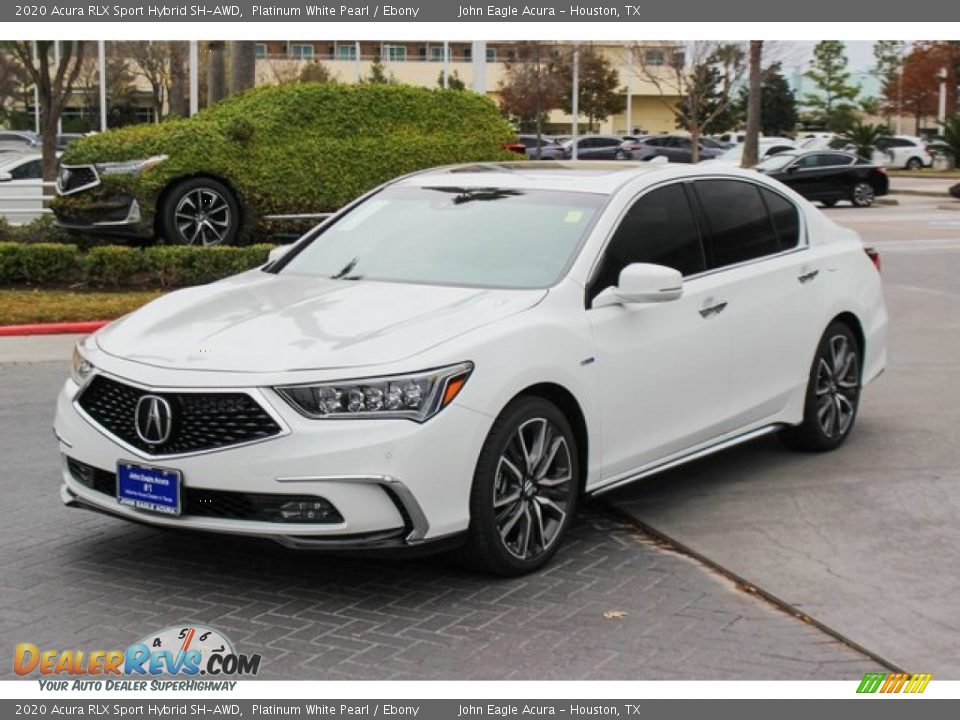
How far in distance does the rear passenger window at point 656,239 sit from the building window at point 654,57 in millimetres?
64974

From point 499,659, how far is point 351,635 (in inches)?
23.1

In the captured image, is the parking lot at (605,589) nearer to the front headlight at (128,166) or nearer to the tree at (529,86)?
the front headlight at (128,166)

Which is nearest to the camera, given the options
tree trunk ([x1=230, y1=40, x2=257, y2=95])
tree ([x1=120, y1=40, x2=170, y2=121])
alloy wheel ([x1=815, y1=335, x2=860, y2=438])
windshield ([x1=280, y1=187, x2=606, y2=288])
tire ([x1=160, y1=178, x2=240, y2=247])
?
windshield ([x1=280, y1=187, x2=606, y2=288])

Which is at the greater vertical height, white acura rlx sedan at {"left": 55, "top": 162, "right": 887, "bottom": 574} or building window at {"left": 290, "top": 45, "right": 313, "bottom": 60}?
building window at {"left": 290, "top": 45, "right": 313, "bottom": 60}

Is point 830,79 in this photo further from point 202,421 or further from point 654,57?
point 202,421

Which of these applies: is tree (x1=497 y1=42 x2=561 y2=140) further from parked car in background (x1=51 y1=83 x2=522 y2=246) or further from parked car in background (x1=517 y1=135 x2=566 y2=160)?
parked car in background (x1=51 y1=83 x2=522 y2=246)

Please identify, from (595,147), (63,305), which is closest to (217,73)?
(63,305)

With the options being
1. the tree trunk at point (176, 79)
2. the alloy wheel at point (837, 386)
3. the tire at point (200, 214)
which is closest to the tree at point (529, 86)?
the tree trunk at point (176, 79)

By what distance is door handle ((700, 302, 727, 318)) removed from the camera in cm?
692

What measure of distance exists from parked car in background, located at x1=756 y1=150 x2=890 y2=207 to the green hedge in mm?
22571

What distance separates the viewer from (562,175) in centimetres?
719

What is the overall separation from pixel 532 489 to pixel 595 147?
55.1m

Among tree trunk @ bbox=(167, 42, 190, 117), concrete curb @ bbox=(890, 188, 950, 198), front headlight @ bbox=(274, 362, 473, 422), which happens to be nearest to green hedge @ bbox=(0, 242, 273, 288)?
front headlight @ bbox=(274, 362, 473, 422)

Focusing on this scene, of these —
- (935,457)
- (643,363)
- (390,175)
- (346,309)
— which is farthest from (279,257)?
(390,175)
